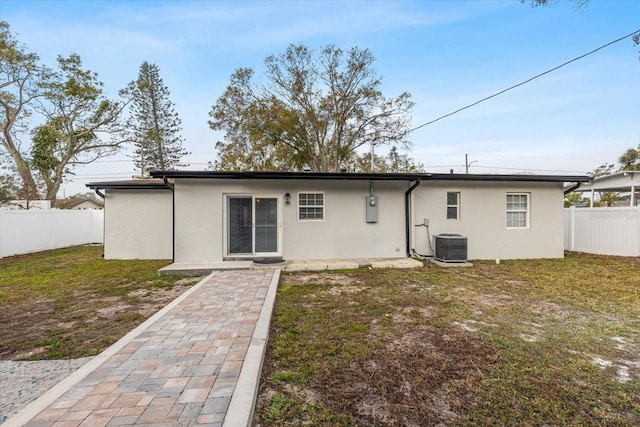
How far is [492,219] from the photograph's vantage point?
30.0 feet

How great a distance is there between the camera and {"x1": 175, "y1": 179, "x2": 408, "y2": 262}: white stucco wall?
8023mm

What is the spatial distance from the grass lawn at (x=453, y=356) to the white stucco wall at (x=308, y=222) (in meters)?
2.75

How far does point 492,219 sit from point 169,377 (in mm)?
9426

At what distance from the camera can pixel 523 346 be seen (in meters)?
3.27

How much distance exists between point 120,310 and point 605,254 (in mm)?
13355

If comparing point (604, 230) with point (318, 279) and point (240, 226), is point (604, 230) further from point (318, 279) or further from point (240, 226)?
point (240, 226)

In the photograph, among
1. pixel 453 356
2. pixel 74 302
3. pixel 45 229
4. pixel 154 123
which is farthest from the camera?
pixel 154 123

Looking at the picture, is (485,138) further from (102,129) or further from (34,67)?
(34,67)

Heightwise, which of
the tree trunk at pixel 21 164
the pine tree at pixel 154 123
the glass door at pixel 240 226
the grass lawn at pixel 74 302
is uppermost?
the pine tree at pixel 154 123

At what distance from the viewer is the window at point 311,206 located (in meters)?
8.48

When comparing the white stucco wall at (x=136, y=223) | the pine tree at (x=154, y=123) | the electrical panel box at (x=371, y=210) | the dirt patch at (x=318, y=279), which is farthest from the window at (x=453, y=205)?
the pine tree at (x=154, y=123)

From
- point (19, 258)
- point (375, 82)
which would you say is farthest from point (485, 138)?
point (19, 258)

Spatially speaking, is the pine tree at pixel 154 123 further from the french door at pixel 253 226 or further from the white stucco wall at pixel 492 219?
the white stucco wall at pixel 492 219

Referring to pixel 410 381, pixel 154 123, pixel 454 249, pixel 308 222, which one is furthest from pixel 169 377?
pixel 154 123
